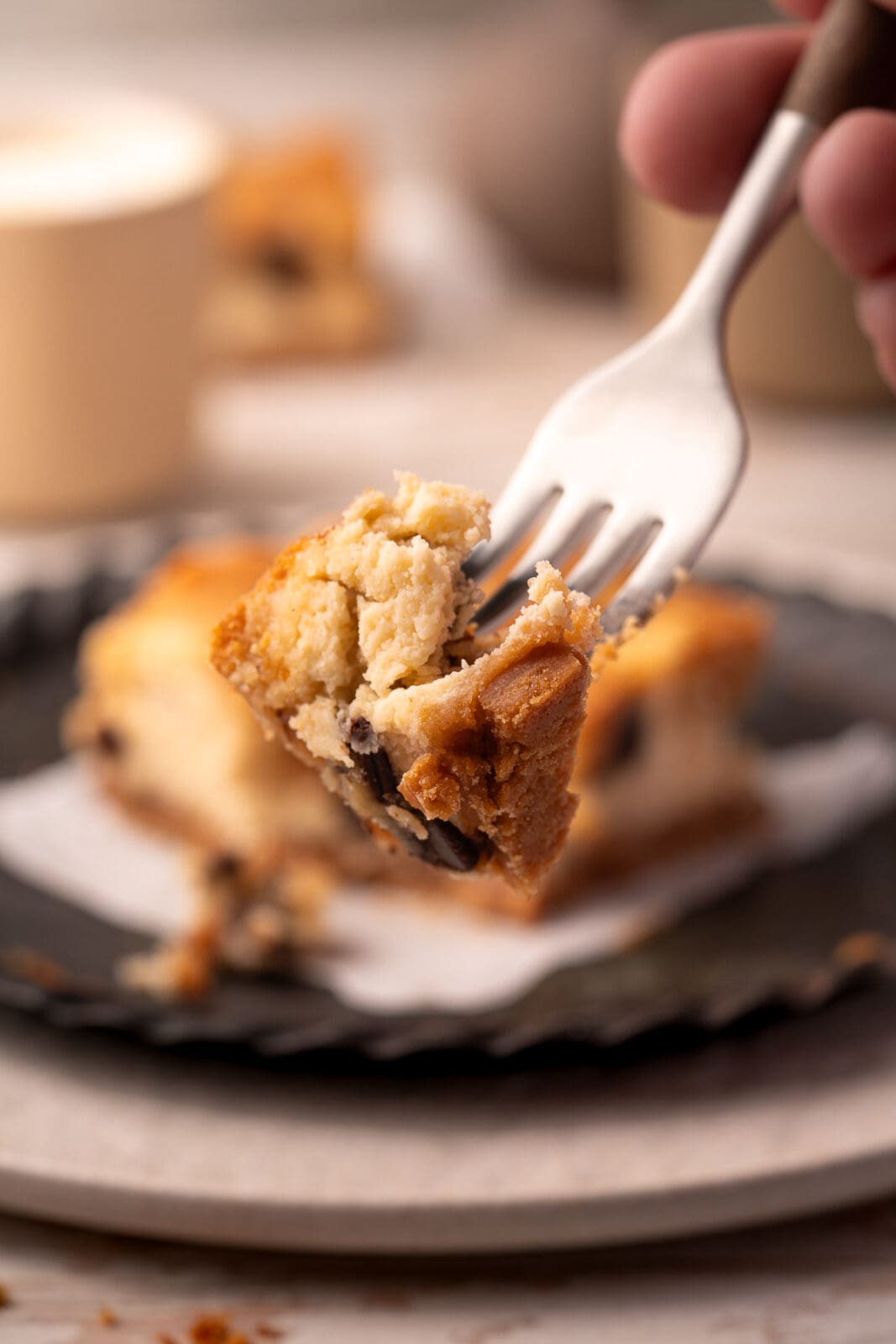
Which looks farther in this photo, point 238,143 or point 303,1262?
point 238,143

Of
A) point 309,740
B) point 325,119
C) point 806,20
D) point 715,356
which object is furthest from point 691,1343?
point 325,119

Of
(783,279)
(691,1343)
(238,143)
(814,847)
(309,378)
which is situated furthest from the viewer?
(238,143)

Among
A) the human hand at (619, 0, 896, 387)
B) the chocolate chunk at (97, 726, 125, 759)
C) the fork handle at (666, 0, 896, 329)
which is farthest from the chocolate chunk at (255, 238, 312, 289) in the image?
the fork handle at (666, 0, 896, 329)

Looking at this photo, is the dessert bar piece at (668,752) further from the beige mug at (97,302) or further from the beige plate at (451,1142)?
the beige mug at (97,302)

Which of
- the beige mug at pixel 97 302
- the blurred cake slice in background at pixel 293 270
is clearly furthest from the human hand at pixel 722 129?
the blurred cake slice in background at pixel 293 270

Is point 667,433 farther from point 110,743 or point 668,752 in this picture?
point 110,743

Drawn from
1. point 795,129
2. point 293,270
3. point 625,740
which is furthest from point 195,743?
point 293,270

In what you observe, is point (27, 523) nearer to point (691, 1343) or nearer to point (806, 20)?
point (806, 20)
